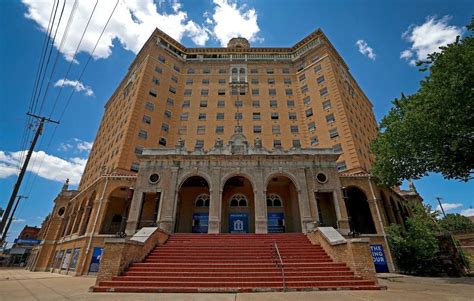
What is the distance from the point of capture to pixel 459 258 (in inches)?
730

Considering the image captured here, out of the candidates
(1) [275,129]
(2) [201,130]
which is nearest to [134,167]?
(2) [201,130]

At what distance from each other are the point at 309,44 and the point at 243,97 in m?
15.6

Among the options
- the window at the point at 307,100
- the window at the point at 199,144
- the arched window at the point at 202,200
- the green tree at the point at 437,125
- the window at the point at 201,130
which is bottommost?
the arched window at the point at 202,200

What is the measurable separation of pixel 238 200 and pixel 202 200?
13.2 ft

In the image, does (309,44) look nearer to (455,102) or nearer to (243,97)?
(243,97)

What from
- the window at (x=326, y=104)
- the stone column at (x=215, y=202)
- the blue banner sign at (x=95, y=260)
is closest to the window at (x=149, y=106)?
the stone column at (x=215, y=202)

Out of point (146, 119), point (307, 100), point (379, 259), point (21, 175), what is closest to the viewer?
point (21, 175)

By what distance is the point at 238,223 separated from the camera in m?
23.3

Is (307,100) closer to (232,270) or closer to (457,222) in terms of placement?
(232,270)

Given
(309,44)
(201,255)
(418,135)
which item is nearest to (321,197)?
(418,135)

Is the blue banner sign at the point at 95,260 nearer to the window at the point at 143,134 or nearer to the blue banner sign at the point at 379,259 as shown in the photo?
the window at the point at 143,134

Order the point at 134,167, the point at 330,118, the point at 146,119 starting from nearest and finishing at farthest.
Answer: the point at 134,167
the point at 330,118
the point at 146,119

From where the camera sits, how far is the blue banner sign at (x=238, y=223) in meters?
23.0

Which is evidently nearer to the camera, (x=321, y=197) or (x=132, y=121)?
(x=321, y=197)
